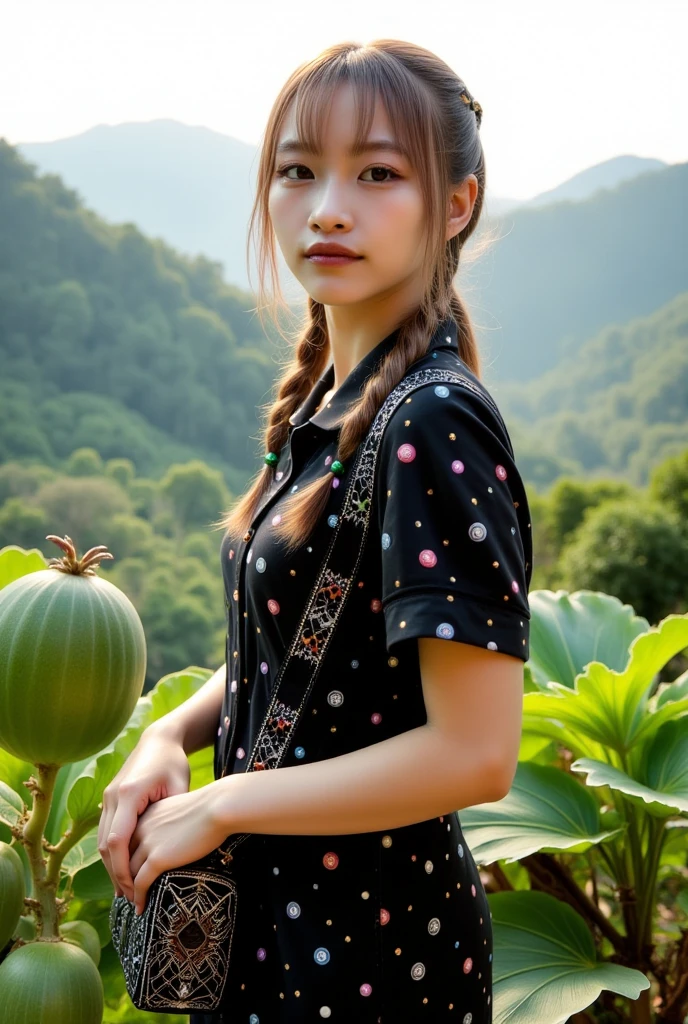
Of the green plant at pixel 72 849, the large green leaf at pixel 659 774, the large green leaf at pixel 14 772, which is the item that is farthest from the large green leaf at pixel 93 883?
the large green leaf at pixel 659 774

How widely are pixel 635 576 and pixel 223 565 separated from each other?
233 cm

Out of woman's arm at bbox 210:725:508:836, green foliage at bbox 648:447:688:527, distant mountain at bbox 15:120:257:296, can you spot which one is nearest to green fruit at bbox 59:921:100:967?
woman's arm at bbox 210:725:508:836

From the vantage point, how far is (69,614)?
2.50 ft

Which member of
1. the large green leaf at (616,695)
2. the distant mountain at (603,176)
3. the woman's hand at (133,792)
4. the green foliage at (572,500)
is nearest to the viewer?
the woman's hand at (133,792)

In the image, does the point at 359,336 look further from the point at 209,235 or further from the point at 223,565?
the point at 209,235

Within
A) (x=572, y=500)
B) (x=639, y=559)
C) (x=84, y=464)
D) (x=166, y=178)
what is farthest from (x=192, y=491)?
(x=166, y=178)

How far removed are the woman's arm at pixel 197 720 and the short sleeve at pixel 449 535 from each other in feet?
1.09

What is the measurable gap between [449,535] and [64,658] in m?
0.32

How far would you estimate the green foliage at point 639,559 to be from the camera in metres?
3.00

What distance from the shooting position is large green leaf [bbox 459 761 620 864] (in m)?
1.24

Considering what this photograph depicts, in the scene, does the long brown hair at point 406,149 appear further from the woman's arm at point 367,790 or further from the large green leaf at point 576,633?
the large green leaf at point 576,633

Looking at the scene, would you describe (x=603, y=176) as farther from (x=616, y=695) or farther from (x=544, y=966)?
(x=544, y=966)

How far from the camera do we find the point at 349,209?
30.4 inches

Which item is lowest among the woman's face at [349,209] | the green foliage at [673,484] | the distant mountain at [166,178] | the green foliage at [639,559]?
the woman's face at [349,209]
